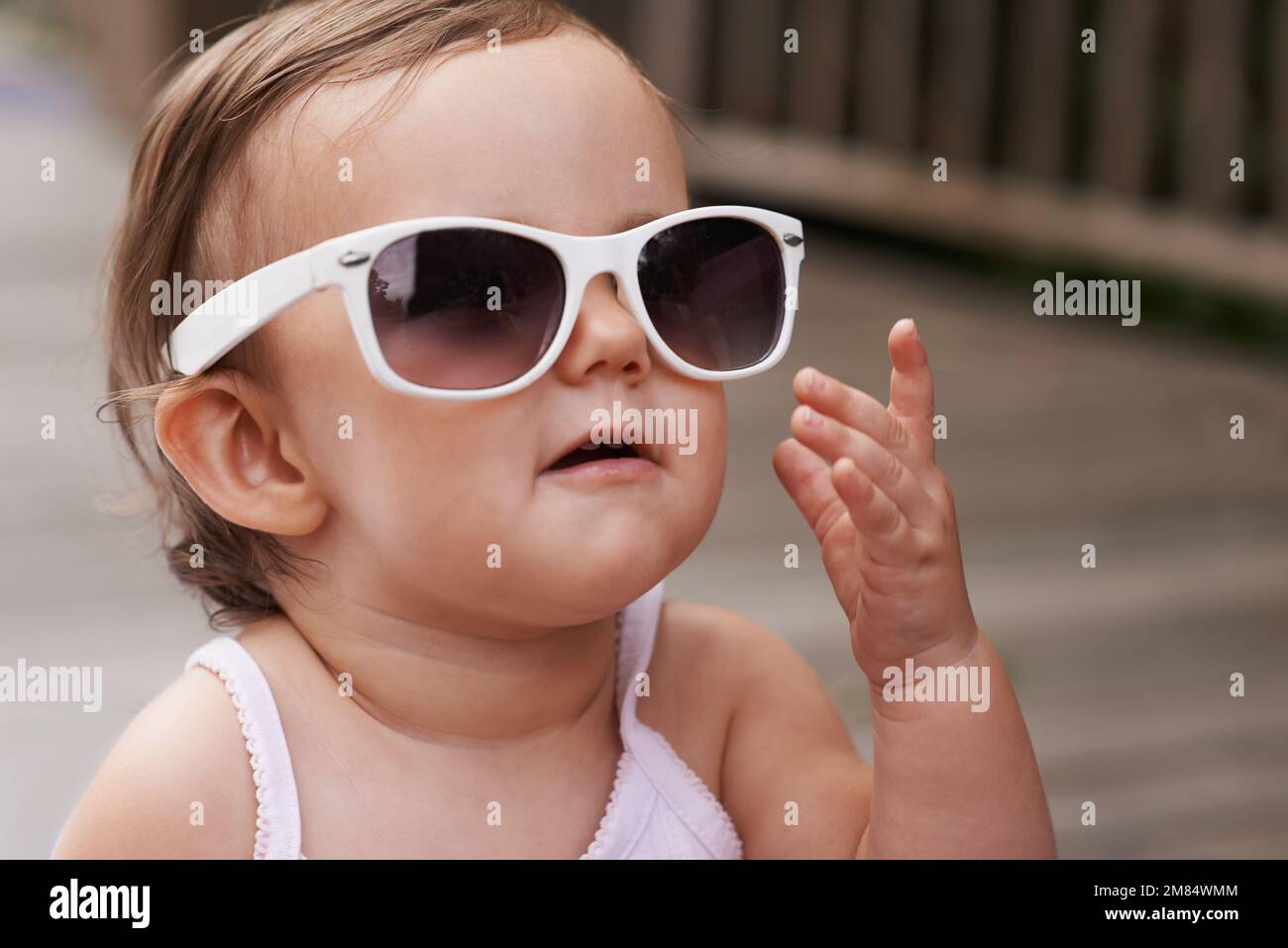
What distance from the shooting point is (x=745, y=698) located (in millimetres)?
1479

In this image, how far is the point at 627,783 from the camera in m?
1.38

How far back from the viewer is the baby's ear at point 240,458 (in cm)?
129

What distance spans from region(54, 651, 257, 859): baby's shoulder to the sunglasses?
298mm

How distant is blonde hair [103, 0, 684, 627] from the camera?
1.27 meters

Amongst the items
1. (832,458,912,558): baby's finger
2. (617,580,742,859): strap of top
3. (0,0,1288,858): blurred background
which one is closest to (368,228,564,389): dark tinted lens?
(832,458,912,558): baby's finger

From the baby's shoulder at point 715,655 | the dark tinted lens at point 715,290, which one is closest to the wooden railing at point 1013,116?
the baby's shoulder at point 715,655

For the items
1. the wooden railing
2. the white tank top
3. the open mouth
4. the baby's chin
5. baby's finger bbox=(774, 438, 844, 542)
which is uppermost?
the wooden railing

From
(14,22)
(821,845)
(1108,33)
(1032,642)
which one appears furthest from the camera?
(14,22)

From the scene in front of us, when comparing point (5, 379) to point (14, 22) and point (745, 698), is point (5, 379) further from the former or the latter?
point (14, 22)

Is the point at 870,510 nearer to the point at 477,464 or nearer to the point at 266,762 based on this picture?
the point at 477,464

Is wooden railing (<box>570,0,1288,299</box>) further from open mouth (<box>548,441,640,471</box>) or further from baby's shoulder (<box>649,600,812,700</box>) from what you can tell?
open mouth (<box>548,441,640,471</box>)

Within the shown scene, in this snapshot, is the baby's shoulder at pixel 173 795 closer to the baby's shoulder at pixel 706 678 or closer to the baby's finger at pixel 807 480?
the baby's shoulder at pixel 706 678

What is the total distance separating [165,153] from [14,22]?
12.0 m
